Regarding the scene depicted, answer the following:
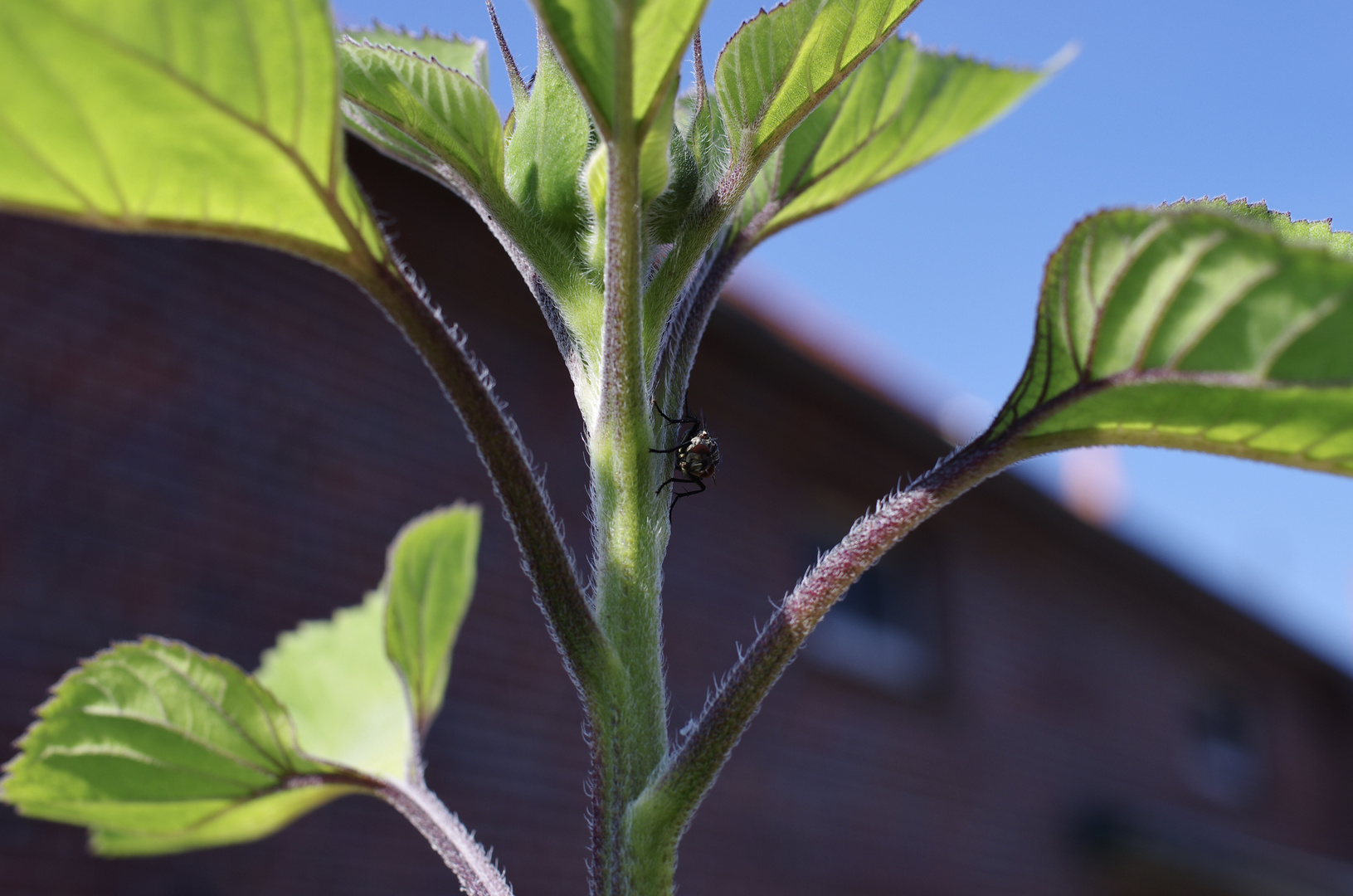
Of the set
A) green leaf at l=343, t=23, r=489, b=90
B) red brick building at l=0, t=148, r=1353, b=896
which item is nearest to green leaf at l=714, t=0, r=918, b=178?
green leaf at l=343, t=23, r=489, b=90

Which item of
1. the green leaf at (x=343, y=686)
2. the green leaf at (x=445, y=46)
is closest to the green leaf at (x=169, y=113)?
the green leaf at (x=445, y=46)

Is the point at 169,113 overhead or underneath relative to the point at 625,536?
overhead

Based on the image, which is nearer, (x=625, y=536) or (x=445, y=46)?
(x=625, y=536)

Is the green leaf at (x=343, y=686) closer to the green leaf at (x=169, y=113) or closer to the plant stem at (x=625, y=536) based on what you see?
the plant stem at (x=625, y=536)

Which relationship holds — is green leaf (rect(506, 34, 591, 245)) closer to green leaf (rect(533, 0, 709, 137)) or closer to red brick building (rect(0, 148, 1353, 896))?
green leaf (rect(533, 0, 709, 137))

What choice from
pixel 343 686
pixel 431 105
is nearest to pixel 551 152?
pixel 431 105

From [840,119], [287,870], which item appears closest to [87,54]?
[840,119]

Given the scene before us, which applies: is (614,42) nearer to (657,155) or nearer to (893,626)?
(657,155)
